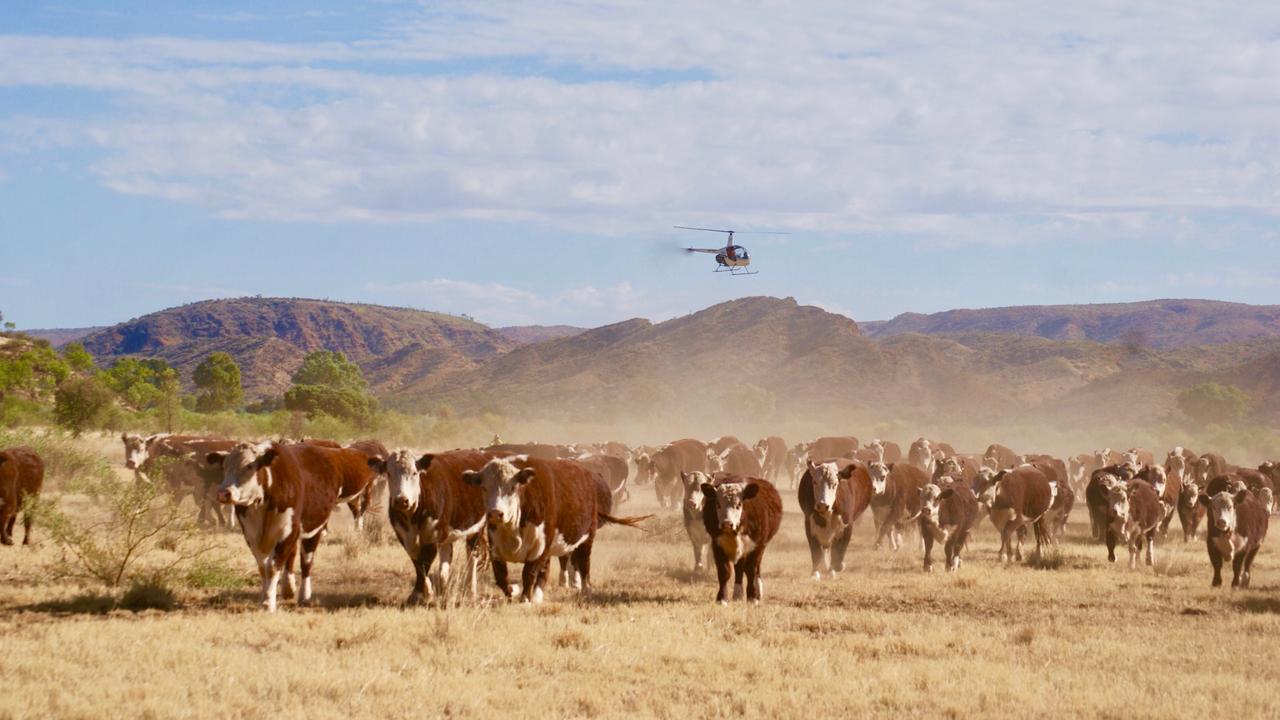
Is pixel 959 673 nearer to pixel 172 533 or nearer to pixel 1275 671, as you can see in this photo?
pixel 1275 671

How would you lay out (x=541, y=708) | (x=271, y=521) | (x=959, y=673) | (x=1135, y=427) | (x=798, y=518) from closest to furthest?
(x=541, y=708)
(x=959, y=673)
(x=271, y=521)
(x=798, y=518)
(x=1135, y=427)

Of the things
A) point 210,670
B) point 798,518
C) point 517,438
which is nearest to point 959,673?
point 210,670

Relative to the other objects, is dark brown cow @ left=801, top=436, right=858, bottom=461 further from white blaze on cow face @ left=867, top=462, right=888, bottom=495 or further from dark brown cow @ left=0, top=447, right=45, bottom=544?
dark brown cow @ left=0, top=447, right=45, bottom=544

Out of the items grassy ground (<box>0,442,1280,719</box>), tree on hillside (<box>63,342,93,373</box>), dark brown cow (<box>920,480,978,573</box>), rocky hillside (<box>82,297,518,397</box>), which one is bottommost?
grassy ground (<box>0,442,1280,719</box>)

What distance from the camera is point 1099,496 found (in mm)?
22656

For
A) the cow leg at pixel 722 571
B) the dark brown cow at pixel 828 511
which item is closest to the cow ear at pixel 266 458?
the cow leg at pixel 722 571

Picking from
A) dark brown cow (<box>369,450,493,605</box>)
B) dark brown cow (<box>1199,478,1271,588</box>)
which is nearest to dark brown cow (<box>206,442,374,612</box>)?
dark brown cow (<box>369,450,493,605</box>)

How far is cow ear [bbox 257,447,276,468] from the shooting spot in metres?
13.5

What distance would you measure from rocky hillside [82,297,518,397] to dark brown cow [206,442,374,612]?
136053 millimetres

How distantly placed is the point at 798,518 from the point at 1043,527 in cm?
911

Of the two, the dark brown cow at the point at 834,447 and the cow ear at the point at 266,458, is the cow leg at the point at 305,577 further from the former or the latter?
the dark brown cow at the point at 834,447

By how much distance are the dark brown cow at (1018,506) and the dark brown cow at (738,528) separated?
23.9ft

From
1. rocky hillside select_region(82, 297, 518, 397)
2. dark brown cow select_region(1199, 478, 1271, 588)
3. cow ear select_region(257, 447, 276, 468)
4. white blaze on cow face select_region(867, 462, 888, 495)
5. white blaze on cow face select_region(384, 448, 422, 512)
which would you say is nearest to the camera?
cow ear select_region(257, 447, 276, 468)

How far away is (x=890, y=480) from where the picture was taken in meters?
21.8
